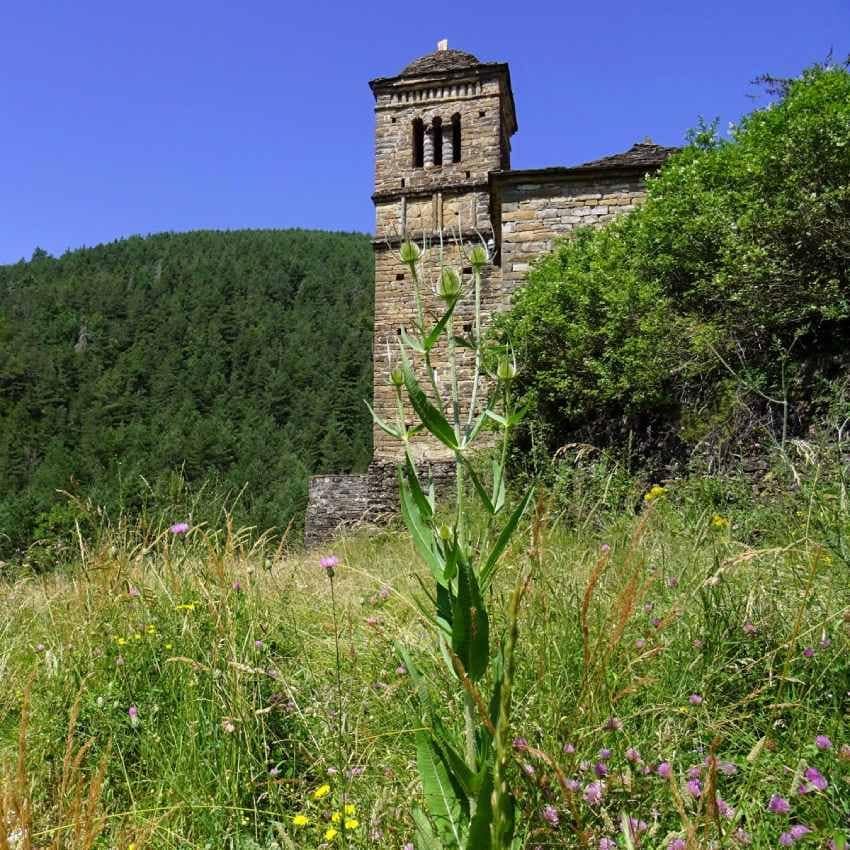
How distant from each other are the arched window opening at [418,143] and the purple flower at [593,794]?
21700 mm

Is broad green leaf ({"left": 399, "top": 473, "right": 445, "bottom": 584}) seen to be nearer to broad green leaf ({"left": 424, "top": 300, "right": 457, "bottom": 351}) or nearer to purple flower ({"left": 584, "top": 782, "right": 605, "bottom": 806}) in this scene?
broad green leaf ({"left": 424, "top": 300, "right": 457, "bottom": 351})

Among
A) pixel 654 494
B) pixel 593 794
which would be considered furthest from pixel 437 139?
pixel 593 794

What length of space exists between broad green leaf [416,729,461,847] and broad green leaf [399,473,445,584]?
348mm

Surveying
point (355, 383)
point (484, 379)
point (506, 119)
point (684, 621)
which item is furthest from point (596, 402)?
point (355, 383)

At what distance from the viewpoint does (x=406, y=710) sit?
2.24 metres

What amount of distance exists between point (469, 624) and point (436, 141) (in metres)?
22.2

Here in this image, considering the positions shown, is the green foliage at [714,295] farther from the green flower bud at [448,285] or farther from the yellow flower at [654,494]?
the green flower bud at [448,285]

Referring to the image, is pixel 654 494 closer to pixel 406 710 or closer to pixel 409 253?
pixel 406 710

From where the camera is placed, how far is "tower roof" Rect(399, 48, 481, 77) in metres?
21.5

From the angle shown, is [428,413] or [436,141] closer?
[428,413]

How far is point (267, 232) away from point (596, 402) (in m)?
113

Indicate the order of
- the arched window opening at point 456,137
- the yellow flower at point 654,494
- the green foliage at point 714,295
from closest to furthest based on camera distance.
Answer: the yellow flower at point 654,494 → the green foliage at point 714,295 → the arched window opening at point 456,137

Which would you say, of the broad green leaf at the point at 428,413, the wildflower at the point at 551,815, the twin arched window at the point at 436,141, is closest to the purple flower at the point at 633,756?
the wildflower at the point at 551,815

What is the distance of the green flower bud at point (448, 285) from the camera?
1.46m
